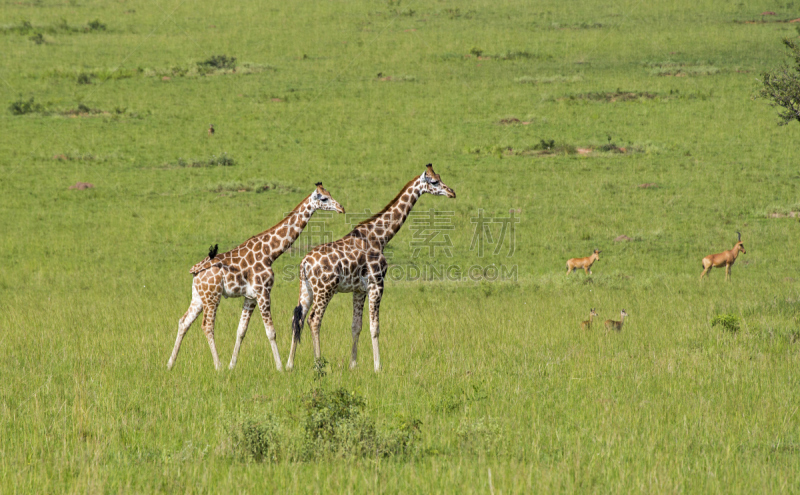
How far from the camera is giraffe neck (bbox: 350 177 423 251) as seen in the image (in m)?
13.3

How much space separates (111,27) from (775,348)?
65.2 meters

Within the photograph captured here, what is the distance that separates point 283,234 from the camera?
12.8 metres

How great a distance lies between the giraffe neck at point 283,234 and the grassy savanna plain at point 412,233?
185 cm

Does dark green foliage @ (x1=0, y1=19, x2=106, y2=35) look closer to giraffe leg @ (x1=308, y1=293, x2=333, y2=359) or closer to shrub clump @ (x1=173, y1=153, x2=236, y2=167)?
shrub clump @ (x1=173, y1=153, x2=236, y2=167)

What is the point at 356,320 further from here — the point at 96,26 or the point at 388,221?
the point at 96,26

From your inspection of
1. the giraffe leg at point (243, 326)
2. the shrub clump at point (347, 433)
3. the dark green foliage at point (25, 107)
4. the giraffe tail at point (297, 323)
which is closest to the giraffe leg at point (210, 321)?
the giraffe leg at point (243, 326)

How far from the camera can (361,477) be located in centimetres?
775

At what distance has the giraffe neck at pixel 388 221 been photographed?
13.3m

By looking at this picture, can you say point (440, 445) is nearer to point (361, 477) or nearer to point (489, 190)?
point (361, 477)

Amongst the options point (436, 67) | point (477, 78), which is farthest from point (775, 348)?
point (436, 67)

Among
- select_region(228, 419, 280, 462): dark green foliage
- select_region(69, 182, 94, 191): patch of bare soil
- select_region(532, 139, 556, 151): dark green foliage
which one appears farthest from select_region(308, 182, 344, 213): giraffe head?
select_region(532, 139, 556, 151): dark green foliage

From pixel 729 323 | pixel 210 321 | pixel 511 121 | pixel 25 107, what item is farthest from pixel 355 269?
pixel 25 107

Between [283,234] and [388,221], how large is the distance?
179 centimetres

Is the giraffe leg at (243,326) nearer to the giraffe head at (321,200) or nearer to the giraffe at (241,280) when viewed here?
the giraffe at (241,280)
